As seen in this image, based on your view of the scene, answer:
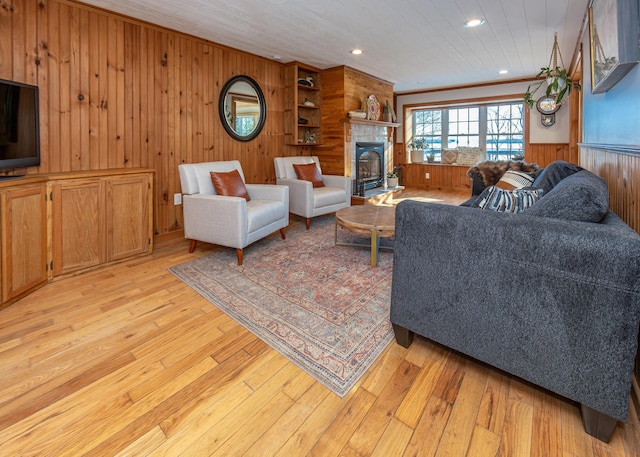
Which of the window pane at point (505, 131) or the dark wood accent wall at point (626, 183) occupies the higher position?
the window pane at point (505, 131)

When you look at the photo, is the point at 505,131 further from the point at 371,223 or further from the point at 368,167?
the point at 371,223

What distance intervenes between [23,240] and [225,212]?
1.37 m

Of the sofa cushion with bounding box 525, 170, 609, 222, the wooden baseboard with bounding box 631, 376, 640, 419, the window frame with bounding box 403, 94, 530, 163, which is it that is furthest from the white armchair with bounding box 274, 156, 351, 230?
the window frame with bounding box 403, 94, 530, 163

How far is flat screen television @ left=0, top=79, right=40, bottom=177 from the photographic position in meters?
2.26

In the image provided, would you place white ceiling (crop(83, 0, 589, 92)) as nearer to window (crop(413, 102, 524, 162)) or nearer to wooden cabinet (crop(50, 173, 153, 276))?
wooden cabinet (crop(50, 173, 153, 276))

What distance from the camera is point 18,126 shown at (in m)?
2.38

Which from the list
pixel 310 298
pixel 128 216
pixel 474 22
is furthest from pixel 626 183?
pixel 128 216

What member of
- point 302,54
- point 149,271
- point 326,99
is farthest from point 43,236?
point 326,99

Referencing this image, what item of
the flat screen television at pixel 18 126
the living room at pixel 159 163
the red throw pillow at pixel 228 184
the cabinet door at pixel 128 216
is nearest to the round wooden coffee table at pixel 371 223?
the red throw pillow at pixel 228 184

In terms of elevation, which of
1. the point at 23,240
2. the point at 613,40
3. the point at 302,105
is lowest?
the point at 23,240

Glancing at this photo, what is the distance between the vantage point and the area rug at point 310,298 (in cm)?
171

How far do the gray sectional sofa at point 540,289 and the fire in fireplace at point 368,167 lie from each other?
4107mm

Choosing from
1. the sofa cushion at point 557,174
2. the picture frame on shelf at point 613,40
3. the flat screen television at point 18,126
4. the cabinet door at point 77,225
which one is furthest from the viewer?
the cabinet door at point 77,225

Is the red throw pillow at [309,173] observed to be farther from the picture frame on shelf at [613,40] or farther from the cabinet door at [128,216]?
the picture frame on shelf at [613,40]
